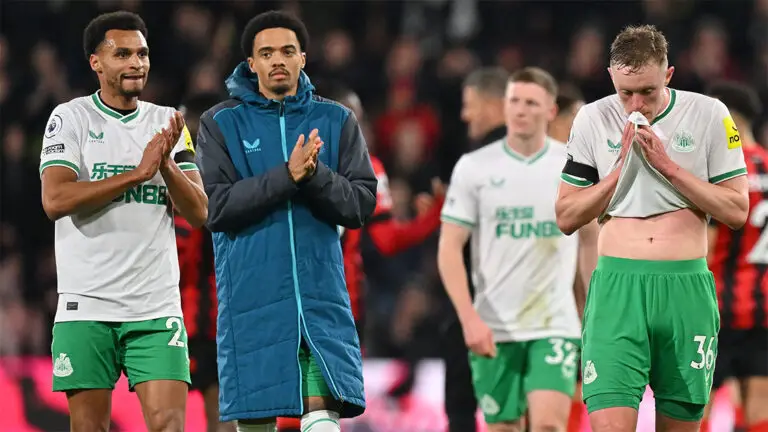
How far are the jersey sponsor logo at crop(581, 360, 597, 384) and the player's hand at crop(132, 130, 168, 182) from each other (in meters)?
1.98

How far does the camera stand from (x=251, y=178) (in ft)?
18.9

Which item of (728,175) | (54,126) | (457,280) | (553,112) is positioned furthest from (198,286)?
(728,175)

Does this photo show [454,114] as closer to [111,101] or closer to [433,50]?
[433,50]

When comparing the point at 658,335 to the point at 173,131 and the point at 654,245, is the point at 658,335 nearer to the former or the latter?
the point at 654,245

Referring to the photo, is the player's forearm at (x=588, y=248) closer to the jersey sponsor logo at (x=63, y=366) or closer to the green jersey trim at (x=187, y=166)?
the green jersey trim at (x=187, y=166)

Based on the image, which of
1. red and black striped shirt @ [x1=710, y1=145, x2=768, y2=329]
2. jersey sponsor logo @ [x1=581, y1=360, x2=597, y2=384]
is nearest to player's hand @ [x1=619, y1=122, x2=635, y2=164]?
jersey sponsor logo @ [x1=581, y1=360, x2=597, y2=384]

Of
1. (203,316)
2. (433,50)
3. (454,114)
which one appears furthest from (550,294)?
(433,50)

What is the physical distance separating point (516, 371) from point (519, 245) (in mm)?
700

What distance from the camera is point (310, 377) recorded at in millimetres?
5742

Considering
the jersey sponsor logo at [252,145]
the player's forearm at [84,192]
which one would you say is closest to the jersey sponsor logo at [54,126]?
the player's forearm at [84,192]

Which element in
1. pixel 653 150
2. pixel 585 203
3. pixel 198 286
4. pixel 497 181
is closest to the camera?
pixel 653 150

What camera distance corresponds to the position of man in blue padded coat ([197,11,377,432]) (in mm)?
5703

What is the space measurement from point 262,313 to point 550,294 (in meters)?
2.35

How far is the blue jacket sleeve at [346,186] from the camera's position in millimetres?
5707
